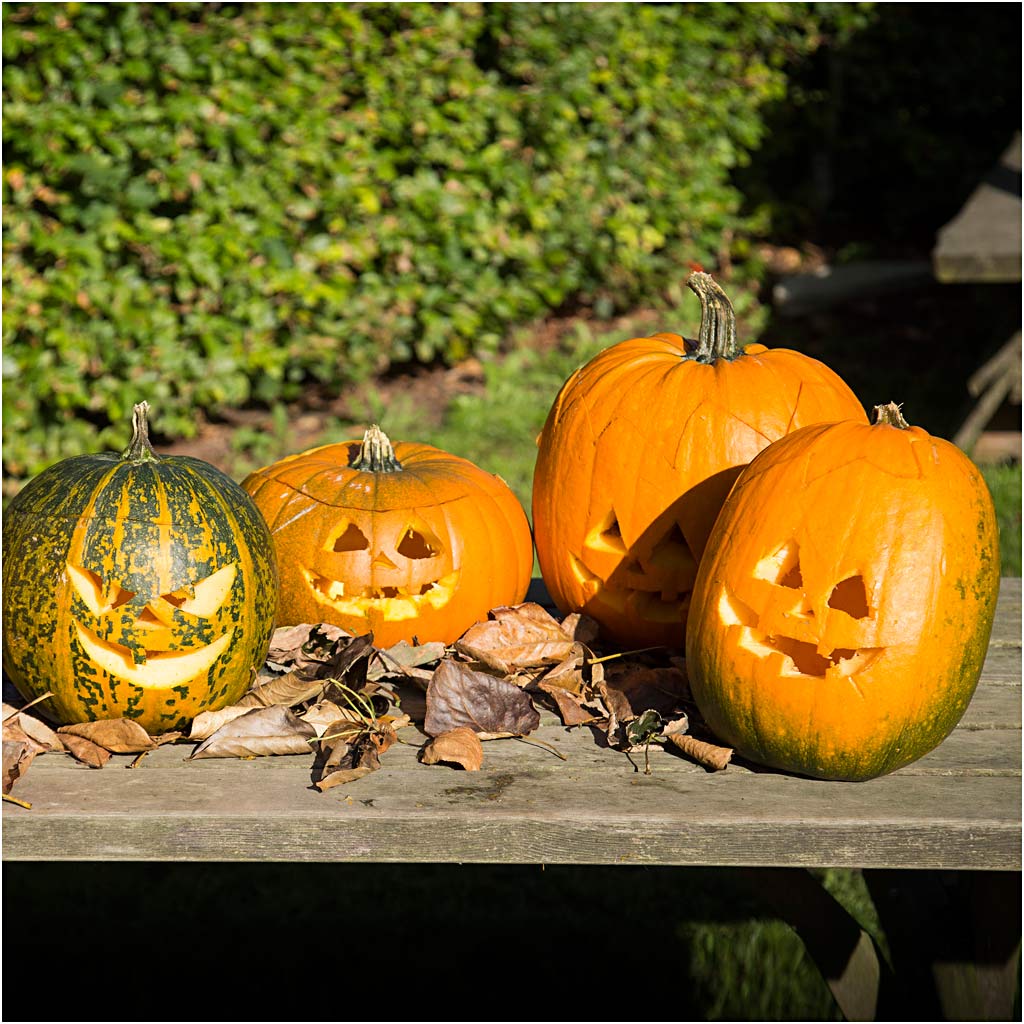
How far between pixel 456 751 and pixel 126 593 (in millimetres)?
555

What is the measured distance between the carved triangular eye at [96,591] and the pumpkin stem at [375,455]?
0.60m

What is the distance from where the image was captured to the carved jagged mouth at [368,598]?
7.30ft

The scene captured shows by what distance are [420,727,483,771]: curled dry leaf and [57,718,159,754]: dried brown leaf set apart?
1.42 ft

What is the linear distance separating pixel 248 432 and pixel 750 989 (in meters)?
3.65

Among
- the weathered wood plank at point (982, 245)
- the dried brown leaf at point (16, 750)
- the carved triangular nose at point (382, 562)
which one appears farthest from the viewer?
the weathered wood plank at point (982, 245)

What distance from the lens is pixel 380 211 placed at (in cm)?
573

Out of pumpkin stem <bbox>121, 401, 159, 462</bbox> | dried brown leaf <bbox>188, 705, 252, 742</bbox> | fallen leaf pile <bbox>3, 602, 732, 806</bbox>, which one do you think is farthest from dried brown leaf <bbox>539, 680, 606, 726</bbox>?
pumpkin stem <bbox>121, 401, 159, 462</bbox>

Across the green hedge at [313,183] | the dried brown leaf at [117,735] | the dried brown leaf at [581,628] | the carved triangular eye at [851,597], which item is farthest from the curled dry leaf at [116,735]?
the green hedge at [313,183]

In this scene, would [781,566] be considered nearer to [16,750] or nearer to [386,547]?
[386,547]

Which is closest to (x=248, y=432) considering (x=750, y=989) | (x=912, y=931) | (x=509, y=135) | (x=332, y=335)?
(x=332, y=335)

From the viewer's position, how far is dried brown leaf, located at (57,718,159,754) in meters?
1.87

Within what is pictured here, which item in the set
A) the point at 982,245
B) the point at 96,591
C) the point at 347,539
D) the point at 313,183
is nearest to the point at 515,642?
the point at 347,539

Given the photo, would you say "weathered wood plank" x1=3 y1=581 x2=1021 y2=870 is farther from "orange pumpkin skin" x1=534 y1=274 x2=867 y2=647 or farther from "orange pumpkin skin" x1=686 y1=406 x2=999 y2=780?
"orange pumpkin skin" x1=534 y1=274 x2=867 y2=647

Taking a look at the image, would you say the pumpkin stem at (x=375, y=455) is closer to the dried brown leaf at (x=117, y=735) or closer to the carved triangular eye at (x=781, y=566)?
the dried brown leaf at (x=117, y=735)
